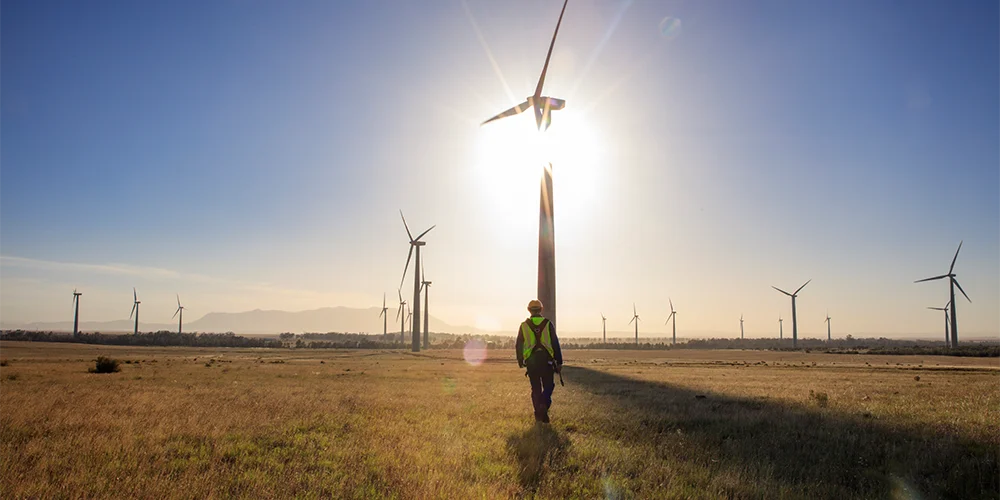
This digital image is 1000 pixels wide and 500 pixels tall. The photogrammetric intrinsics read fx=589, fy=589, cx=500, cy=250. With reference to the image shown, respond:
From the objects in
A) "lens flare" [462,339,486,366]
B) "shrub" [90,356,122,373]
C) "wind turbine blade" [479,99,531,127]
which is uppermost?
"wind turbine blade" [479,99,531,127]

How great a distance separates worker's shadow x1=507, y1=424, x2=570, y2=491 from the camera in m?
8.26

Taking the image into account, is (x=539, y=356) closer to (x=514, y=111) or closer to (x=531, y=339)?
(x=531, y=339)

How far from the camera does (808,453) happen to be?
33.0ft

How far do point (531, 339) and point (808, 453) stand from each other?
5.72m

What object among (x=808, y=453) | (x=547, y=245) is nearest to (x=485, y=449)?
(x=808, y=453)

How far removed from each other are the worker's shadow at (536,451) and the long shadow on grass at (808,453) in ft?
4.37

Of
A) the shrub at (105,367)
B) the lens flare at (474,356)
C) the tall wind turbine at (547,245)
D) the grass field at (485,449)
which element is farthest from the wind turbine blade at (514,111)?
the grass field at (485,449)

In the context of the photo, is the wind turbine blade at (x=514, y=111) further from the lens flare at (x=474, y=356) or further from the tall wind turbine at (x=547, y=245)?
the lens flare at (x=474, y=356)

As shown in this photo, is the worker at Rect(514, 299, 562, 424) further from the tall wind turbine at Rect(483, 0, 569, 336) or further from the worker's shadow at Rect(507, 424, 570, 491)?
the tall wind turbine at Rect(483, 0, 569, 336)

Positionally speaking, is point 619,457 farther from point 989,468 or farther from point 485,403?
point 485,403

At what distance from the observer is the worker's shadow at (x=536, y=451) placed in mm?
8256

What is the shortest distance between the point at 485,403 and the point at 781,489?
10.4 metres

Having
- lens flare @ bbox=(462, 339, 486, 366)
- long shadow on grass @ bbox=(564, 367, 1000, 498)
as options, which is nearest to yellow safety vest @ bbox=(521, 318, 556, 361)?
long shadow on grass @ bbox=(564, 367, 1000, 498)

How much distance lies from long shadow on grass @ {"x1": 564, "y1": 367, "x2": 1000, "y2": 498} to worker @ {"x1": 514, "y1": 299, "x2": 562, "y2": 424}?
4.00 ft
